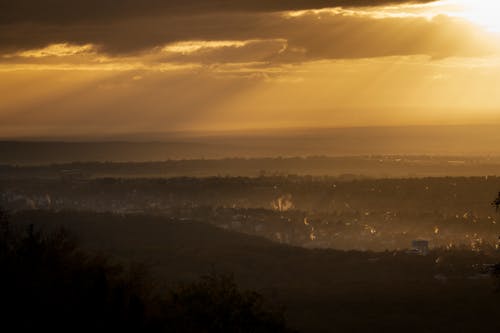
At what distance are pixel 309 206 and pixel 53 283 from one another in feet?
492

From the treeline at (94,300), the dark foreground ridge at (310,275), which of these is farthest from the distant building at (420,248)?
the treeline at (94,300)

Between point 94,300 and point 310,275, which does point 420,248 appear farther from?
point 94,300

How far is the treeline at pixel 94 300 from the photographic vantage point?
34906 millimetres

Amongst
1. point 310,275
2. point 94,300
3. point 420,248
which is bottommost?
point 310,275

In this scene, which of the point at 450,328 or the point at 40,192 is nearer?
the point at 450,328

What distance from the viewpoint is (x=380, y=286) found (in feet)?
256

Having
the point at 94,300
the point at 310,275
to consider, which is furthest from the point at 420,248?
the point at 94,300

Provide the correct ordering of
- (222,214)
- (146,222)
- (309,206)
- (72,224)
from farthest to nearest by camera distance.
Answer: (309,206) → (222,214) → (146,222) → (72,224)

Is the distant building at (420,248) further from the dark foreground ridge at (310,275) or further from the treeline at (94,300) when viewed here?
the treeline at (94,300)

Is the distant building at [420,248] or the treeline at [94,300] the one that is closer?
the treeline at [94,300]

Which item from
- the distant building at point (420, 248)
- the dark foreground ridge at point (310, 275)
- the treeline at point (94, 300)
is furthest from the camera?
the distant building at point (420, 248)

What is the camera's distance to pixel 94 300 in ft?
119

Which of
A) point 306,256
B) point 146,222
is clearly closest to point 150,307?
point 306,256

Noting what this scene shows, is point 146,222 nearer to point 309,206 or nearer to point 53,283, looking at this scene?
point 309,206
